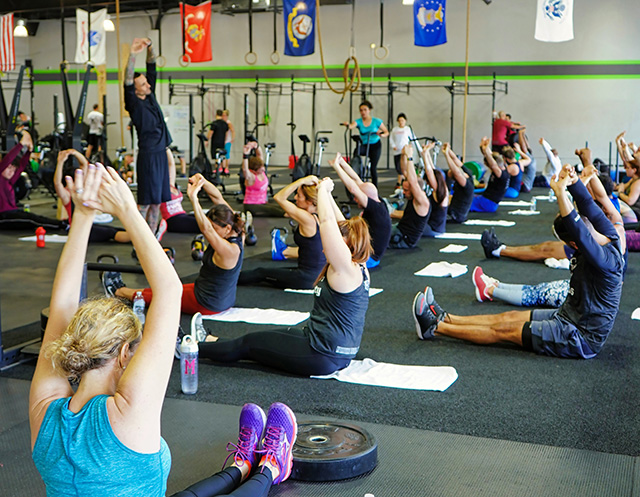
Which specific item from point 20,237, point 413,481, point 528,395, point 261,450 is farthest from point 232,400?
point 20,237

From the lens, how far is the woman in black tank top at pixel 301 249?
4909 mm

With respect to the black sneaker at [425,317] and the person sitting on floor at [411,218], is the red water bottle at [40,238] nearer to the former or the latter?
the person sitting on floor at [411,218]

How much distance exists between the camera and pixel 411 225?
6.91 m

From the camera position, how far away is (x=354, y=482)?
7.55 ft

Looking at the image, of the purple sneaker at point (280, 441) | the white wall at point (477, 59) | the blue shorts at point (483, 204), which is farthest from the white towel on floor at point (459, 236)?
the white wall at point (477, 59)

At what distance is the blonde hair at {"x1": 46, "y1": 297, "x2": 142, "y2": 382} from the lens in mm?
1387

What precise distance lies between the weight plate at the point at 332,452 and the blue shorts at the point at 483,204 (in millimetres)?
7848

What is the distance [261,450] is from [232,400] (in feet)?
2.70

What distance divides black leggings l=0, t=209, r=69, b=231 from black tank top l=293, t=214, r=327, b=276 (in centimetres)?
378

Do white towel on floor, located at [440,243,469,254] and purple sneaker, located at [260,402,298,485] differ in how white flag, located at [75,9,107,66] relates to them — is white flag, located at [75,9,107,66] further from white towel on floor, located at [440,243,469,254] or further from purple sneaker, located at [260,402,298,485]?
purple sneaker, located at [260,402,298,485]

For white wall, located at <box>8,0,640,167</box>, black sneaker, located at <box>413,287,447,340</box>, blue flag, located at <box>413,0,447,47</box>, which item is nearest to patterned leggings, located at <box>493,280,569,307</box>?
black sneaker, located at <box>413,287,447,340</box>

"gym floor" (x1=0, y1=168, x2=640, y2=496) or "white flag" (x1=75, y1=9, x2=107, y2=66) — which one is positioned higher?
"white flag" (x1=75, y1=9, x2=107, y2=66)

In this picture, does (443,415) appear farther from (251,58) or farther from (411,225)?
(251,58)

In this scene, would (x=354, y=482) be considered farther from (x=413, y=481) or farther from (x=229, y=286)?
(x=229, y=286)
